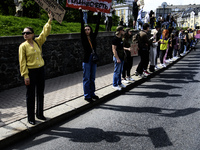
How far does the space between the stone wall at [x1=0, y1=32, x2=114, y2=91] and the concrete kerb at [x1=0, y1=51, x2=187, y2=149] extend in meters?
2.41

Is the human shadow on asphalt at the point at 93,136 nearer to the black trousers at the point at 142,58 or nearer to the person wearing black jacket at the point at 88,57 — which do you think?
the person wearing black jacket at the point at 88,57

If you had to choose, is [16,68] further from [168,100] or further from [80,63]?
[168,100]

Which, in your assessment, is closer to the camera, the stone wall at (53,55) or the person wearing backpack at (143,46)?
the stone wall at (53,55)

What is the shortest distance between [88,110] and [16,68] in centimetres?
298

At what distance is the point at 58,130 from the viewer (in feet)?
12.3

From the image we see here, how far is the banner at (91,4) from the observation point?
192 inches

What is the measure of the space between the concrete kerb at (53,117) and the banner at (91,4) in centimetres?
240

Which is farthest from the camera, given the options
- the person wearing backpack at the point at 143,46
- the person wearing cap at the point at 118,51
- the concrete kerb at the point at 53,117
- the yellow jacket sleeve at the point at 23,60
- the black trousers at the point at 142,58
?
the black trousers at the point at 142,58

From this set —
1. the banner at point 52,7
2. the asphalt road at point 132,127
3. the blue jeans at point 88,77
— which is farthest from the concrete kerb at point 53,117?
the banner at point 52,7

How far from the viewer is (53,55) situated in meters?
7.49

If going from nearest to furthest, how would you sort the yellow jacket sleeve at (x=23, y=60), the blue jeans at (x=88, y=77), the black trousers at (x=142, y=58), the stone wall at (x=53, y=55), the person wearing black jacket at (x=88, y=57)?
the yellow jacket sleeve at (x=23, y=60)
the person wearing black jacket at (x=88, y=57)
the blue jeans at (x=88, y=77)
the stone wall at (x=53, y=55)
the black trousers at (x=142, y=58)

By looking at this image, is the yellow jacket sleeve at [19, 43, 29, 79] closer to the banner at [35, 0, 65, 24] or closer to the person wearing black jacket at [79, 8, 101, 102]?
the banner at [35, 0, 65, 24]

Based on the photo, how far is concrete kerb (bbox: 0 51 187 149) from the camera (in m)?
3.30

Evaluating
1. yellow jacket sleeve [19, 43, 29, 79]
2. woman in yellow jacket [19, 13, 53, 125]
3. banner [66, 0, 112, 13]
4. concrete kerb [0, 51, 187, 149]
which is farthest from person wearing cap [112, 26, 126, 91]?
yellow jacket sleeve [19, 43, 29, 79]
